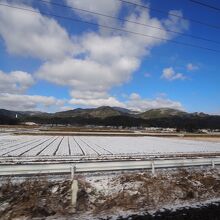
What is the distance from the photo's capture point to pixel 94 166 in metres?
15.5

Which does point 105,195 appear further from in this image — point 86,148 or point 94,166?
point 86,148

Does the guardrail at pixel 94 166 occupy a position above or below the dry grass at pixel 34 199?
above

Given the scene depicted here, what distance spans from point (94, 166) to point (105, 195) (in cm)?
363

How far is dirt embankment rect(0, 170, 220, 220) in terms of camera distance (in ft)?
33.1

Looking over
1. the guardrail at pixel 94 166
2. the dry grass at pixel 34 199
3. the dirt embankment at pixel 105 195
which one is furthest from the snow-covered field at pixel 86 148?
the dry grass at pixel 34 199

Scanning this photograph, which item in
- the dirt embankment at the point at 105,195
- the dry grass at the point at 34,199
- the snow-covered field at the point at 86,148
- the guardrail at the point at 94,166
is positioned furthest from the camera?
the snow-covered field at the point at 86,148

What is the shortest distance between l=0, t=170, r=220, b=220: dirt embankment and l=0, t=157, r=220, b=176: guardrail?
2.34 feet

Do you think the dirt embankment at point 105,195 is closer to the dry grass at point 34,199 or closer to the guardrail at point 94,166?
the dry grass at point 34,199

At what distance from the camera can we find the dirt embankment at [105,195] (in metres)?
10.1

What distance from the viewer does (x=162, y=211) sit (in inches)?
401

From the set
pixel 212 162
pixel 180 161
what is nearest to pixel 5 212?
pixel 180 161

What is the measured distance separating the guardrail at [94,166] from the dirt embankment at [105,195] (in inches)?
28.1

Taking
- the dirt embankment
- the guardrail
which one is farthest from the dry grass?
the guardrail

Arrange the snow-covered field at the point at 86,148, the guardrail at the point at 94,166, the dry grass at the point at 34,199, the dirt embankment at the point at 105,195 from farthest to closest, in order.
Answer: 1. the snow-covered field at the point at 86,148
2. the guardrail at the point at 94,166
3. the dirt embankment at the point at 105,195
4. the dry grass at the point at 34,199
